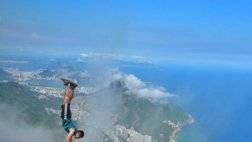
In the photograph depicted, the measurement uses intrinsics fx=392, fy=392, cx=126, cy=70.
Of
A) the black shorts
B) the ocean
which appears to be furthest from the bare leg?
the ocean

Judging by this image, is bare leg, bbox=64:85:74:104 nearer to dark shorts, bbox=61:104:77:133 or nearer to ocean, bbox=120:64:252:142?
dark shorts, bbox=61:104:77:133

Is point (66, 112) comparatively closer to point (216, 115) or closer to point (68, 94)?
point (68, 94)

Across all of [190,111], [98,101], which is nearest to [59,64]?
[98,101]

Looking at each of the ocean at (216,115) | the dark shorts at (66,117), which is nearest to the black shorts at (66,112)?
the dark shorts at (66,117)

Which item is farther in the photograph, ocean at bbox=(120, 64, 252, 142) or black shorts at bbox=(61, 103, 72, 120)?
ocean at bbox=(120, 64, 252, 142)

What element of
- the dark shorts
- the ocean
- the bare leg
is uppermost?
the bare leg

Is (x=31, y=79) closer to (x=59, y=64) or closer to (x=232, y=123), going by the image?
(x=59, y=64)

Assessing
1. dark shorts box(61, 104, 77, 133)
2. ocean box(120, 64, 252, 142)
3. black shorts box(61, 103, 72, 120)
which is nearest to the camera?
dark shorts box(61, 104, 77, 133)

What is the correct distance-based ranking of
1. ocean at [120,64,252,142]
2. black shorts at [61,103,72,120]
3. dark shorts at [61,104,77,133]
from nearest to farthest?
1. dark shorts at [61,104,77,133]
2. black shorts at [61,103,72,120]
3. ocean at [120,64,252,142]

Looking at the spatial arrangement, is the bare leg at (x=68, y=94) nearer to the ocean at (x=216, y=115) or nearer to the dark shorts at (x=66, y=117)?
the dark shorts at (x=66, y=117)

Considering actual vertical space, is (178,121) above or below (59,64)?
below

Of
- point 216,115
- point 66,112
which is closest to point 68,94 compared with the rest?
point 66,112
